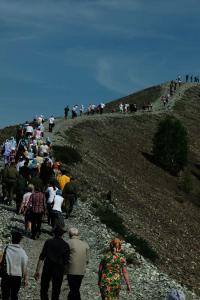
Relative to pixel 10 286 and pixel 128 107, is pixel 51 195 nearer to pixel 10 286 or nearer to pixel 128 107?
pixel 10 286

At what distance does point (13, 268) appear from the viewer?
39.7 feet

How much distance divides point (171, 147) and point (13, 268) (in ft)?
205

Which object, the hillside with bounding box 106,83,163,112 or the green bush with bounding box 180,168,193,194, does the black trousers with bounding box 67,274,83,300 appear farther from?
the hillside with bounding box 106,83,163,112

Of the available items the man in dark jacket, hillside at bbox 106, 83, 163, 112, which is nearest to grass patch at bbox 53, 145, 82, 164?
the man in dark jacket

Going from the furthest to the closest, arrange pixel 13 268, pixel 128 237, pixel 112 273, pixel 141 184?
pixel 141 184 < pixel 128 237 < pixel 112 273 < pixel 13 268

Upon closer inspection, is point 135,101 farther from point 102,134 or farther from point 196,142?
point 102,134

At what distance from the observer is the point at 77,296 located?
1281 centimetres

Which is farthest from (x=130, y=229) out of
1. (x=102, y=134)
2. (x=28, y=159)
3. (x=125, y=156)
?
(x=102, y=134)

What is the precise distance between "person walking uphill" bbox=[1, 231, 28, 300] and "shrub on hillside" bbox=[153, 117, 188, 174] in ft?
193

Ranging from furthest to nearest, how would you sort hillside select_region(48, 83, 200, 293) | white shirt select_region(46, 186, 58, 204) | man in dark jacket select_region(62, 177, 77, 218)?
1. hillside select_region(48, 83, 200, 293)
2. man in dark jacket select_region(62, 177, 77, 218)
3. white shirt select_region(46, 186, 58, 204)

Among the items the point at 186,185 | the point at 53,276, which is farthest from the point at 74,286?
the point at 186,185

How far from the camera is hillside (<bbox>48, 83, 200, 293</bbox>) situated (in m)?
34.8

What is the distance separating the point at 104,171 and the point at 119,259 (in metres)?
37.4

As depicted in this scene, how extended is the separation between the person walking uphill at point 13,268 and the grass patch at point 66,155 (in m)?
28.8
